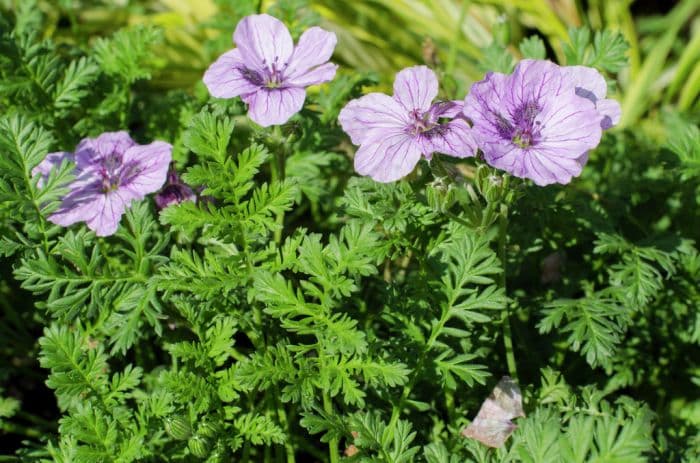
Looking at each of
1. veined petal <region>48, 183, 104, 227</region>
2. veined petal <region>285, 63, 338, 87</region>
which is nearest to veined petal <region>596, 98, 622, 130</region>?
veined petal <region>285, 63, 338, 87</region>

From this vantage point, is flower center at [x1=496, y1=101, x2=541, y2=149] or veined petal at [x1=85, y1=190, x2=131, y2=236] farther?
veined petal at [x1=85, y1=190, x2=131, y2=236]

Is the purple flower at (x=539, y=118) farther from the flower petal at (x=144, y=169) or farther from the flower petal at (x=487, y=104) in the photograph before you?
the flower petal at (x=144, y=169)

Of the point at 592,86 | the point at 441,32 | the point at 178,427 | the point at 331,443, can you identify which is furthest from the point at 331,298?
the point at 441,32

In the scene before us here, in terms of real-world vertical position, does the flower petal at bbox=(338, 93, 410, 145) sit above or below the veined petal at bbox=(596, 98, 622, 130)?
below

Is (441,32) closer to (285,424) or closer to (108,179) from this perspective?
(108,179)

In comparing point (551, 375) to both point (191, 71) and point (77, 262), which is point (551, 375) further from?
point (191, 71)

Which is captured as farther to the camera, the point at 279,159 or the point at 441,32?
the point at 441,32

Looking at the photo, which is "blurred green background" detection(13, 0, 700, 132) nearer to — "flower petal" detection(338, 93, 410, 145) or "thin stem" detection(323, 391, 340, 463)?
"flower petal" detection(338, 93, 410, 145)
